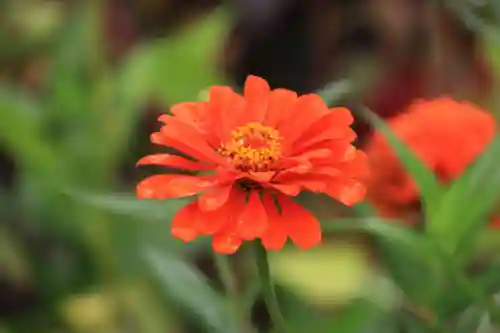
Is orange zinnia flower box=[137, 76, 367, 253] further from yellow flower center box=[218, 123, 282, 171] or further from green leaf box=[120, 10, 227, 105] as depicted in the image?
green leaf box=[120, 10, 227, 105]

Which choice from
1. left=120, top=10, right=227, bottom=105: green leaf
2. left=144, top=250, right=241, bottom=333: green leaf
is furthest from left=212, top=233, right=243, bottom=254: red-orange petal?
left=120, top=10, right=227, bottom=105: green leaf

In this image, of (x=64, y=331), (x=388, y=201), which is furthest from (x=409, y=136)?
(x=64, y=331)

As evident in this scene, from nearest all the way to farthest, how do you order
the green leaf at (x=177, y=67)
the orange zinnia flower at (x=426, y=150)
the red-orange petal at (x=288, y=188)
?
the red-orange petal at (x=288, y=188), the orange zinnia flower at (x=426, y=150), the green leaf at (x=177, y=67)

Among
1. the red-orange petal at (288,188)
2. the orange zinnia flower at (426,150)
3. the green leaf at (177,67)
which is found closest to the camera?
the red-orange petal at (288,188)

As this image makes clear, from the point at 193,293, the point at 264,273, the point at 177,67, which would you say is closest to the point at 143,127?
the point at 177,67

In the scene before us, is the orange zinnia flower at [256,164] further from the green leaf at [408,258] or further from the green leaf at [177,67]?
the green leaf at [177,67]

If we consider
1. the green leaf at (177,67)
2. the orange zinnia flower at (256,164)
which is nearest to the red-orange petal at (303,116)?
the orange zinnia flower at (256,164)

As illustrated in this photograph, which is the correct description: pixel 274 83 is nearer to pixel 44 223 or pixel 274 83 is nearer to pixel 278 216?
pixel 44 223
